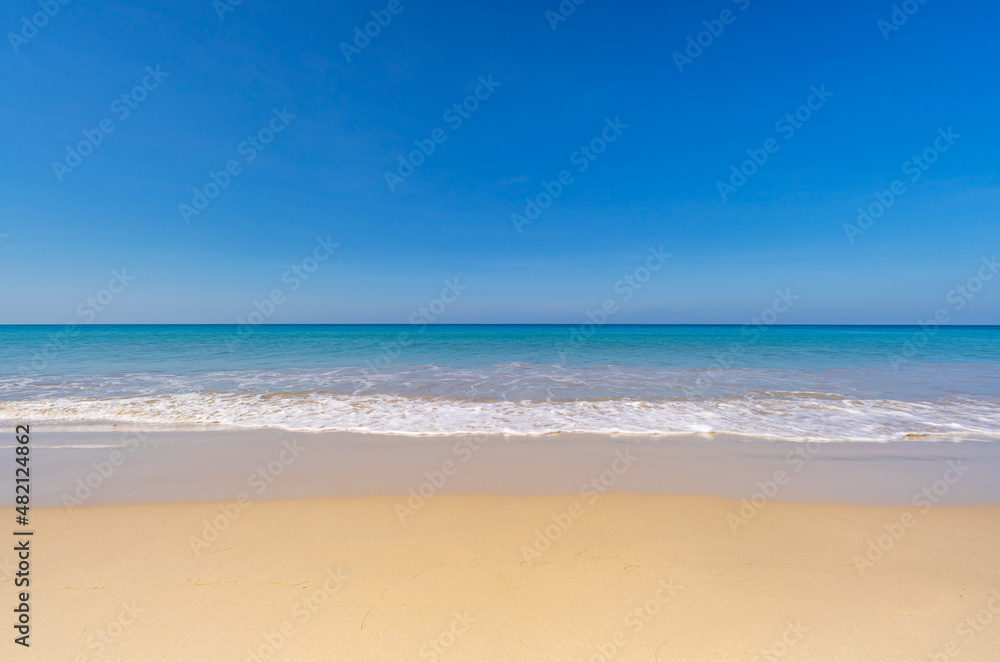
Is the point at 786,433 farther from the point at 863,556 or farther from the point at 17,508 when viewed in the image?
the point at 17,508

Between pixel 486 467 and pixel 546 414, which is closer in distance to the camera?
pixel 486 467

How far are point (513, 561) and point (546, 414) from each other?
5.55 meters

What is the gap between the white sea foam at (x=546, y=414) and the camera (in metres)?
7.48

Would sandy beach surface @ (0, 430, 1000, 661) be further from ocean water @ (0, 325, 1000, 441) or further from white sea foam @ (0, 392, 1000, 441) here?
ocean water @ (0, 325, 1000, 441)

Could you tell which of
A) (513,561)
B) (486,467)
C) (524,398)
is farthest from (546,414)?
(513,561)

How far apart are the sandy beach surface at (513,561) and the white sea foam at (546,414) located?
1.83 m

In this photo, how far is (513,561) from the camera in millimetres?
3236

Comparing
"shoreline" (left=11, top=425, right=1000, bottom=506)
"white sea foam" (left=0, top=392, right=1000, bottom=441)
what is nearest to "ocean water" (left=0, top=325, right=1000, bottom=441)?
"white sea foam" (left=0, top=392, right=1000, bottom=441)

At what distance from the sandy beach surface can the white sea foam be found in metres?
1.83

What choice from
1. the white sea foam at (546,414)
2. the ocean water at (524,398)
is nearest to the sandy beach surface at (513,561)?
the white sea foam at (546,414)

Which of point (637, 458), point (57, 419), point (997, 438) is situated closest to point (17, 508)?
point (57, 419)

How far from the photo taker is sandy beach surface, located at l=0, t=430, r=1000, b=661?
2.48 meters

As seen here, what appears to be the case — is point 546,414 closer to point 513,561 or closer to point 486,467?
point 486,467

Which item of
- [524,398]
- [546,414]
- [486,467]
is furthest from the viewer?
[524,398]
